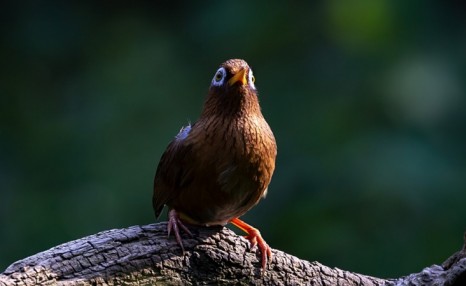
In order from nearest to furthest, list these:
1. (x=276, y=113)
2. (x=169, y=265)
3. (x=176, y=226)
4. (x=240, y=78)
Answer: (x=169, y=265) → (x=176, y=226) → (x=240, y=78) → (x=276, y=113)

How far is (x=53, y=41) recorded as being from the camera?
8812 millimetres

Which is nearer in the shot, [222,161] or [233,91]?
[222,161]

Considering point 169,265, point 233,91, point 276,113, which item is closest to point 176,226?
point 169,265

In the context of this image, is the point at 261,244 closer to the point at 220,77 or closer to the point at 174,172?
the point at 174,172

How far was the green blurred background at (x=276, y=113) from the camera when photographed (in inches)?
295

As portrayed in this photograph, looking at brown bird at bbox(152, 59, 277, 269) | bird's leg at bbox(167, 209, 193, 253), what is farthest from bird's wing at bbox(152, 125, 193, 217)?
bird's leg at bbox(167, 209, 193, 253)

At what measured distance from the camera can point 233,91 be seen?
4.66 m

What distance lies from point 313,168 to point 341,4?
4.20 ft

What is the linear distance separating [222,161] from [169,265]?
52 cm

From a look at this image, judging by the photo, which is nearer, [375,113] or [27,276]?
[27,276]

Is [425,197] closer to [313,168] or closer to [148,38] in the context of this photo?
[313,168]

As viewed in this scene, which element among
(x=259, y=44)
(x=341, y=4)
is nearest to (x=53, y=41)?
(x=259, y=44)

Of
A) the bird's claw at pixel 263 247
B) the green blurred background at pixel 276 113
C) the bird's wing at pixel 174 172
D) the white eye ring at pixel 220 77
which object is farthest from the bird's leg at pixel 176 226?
the green blurred background at pixel 276 113

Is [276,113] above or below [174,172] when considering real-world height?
above
